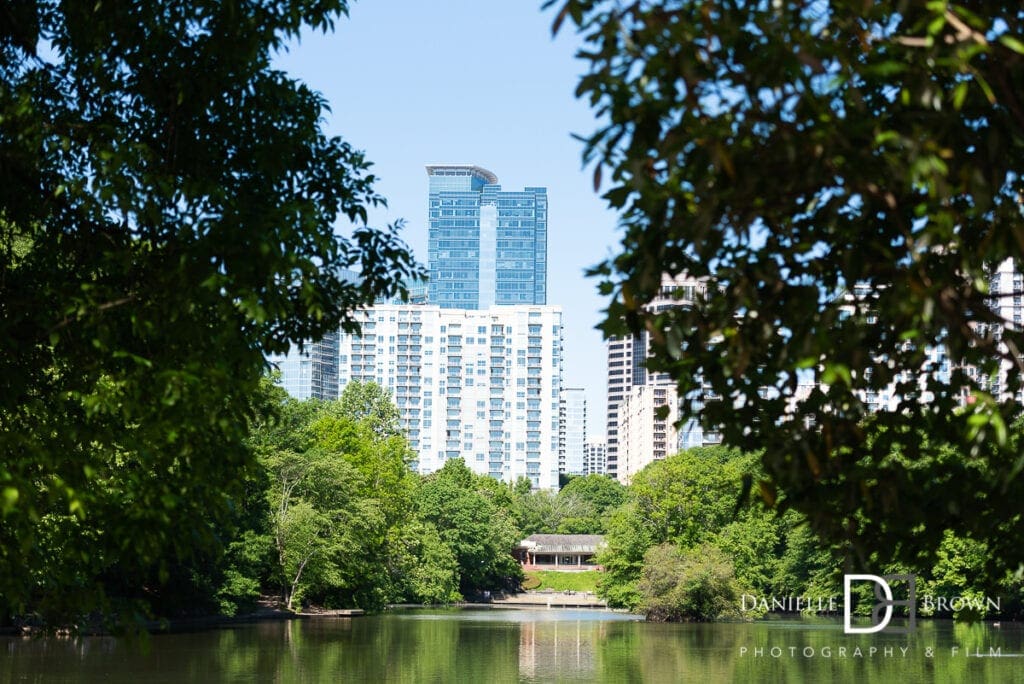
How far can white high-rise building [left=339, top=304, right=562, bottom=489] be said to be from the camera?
600ft

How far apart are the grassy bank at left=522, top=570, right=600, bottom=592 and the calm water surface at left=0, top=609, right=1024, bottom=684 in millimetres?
55611

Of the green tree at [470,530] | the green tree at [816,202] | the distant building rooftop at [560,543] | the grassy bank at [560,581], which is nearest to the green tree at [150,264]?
the green tree at [816,202]

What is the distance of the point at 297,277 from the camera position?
358 inches

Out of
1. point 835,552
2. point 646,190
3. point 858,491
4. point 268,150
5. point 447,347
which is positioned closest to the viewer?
point 646,190

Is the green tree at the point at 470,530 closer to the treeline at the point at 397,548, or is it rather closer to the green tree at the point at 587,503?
the treeline at the point at 397,548

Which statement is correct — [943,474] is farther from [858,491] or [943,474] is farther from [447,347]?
[447,347]

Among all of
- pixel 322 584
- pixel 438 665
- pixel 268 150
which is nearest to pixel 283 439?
pixel 322 584

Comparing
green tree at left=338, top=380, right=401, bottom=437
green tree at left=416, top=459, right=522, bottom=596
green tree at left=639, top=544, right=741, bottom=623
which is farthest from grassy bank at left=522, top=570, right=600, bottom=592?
green tree at left=639, top=544, right=741, bottom=623

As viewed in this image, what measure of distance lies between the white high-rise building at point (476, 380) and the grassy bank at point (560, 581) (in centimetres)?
7416

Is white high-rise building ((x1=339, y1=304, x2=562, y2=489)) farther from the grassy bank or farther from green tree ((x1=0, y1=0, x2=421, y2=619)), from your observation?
green tree ((x1=0, y1=0, x2=421, y2=619))

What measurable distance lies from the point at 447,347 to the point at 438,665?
155 meters

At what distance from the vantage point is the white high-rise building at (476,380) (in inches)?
7205

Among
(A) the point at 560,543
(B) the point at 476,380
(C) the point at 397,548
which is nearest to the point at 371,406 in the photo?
(C) the point at 397,548

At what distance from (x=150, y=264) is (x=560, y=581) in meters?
101
